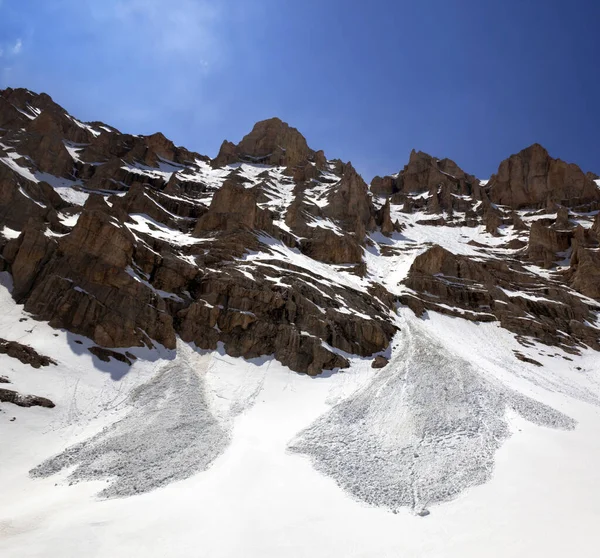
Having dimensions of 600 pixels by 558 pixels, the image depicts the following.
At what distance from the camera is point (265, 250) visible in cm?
5494

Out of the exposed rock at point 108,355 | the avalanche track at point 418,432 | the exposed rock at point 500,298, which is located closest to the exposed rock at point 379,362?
the avalanche track at point 418,432

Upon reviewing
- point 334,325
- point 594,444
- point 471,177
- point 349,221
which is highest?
point 471,177

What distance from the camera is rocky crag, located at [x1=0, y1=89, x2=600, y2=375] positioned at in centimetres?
3719

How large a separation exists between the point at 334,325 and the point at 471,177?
404 feet

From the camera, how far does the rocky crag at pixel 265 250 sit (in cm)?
3719

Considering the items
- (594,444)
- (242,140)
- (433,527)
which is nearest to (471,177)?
(242,140)

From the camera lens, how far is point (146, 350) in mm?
33906

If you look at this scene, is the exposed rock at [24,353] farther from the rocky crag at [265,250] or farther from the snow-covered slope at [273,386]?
the rocky crag at [265,250]

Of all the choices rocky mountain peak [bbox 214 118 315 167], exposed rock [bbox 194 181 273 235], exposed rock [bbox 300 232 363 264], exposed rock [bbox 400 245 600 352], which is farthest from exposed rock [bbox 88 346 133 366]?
rocky mountain peak [bbox 214 118 315 167]

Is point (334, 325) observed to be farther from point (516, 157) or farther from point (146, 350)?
point (516, 157)

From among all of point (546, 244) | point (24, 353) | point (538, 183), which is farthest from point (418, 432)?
point (538, 183)

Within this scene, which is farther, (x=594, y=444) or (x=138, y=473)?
(x=594, y=444)

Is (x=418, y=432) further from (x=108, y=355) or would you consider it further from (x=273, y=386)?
(x=108, y=355)

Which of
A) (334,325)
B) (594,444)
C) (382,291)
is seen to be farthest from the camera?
(382,291)
